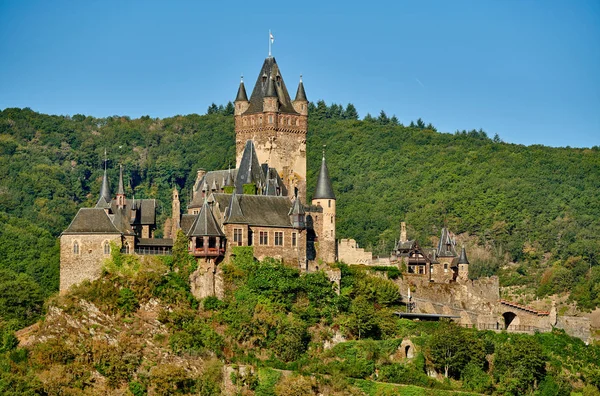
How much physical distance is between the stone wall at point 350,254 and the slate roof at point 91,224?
15.1 meters

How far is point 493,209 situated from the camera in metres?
117

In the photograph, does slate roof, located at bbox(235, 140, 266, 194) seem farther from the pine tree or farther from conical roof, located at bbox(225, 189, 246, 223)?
the pine tree

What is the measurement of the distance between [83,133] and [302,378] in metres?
83.3

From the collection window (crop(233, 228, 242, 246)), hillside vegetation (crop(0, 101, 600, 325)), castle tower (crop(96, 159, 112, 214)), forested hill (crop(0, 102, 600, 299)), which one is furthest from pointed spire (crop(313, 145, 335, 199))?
forested hill (crop(0, 102, 600, 299))

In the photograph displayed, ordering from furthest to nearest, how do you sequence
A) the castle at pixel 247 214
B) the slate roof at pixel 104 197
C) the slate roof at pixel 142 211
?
1. the slate roof at pixel 104 197
2. the slate roof at pixel 142 211
3. the castle at pixel 247 214

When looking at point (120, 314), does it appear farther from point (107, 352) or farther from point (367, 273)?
point (367, 273)

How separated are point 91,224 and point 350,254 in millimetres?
16854

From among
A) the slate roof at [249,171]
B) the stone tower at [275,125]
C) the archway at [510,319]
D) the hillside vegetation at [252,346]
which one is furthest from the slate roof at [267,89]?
the archway at [510,319]

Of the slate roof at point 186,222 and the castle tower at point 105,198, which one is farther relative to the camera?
the castle tower at point 105,198

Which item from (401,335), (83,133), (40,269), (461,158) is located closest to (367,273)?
(401,335)

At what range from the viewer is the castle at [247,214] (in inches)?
2653

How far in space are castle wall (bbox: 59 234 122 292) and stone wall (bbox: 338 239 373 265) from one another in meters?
15.6

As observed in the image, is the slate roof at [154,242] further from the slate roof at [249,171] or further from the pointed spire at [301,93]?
the pointed spire at [301,93]

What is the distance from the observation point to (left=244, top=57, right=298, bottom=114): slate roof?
256 feet
